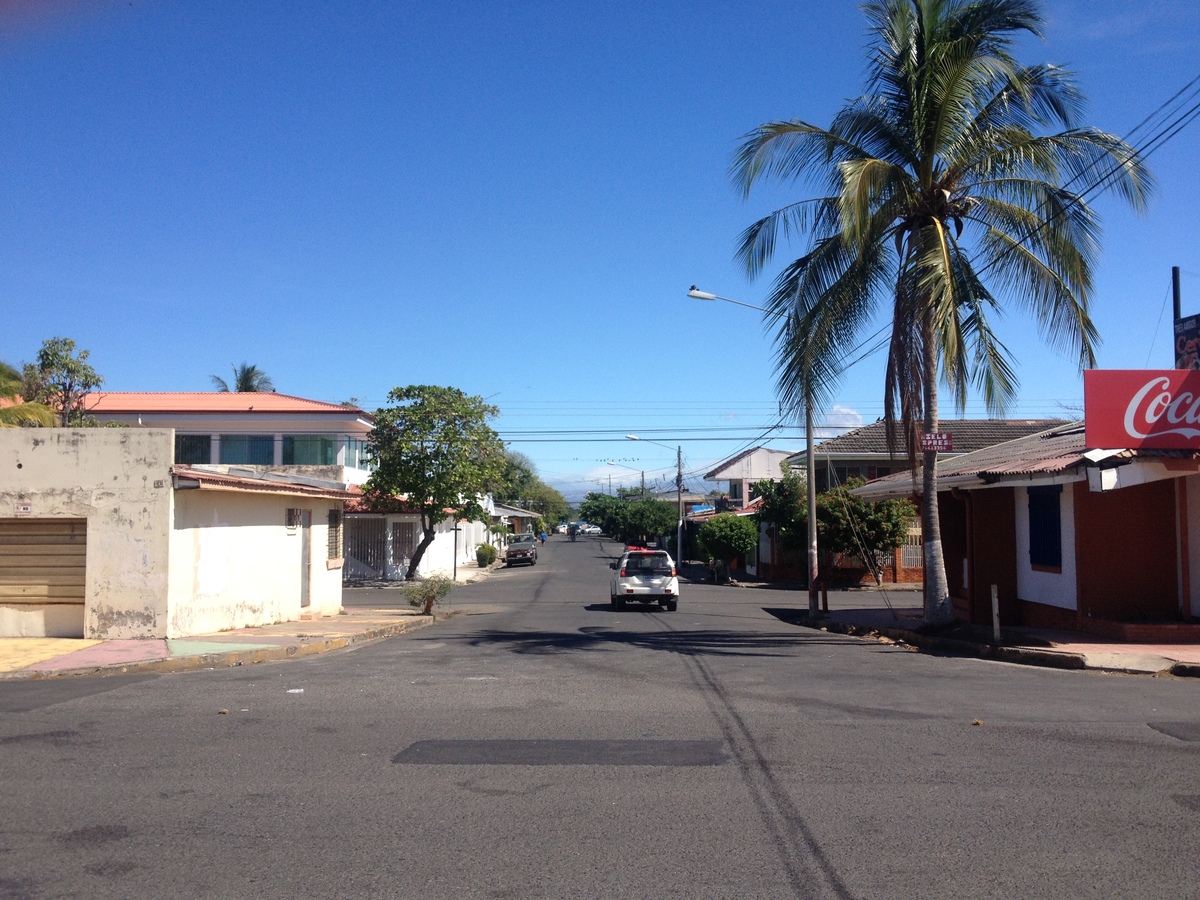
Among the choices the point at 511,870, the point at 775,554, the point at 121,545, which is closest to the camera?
the point at 511,870

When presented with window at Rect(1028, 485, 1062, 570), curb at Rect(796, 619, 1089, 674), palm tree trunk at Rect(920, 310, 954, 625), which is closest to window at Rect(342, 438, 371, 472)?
curb at Rect(796, 619, 1089, 674)

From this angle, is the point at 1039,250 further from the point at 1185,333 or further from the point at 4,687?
the point at 4,687

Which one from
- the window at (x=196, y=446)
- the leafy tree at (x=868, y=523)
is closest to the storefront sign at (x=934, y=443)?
the leafy tree at (x=868, y=523)

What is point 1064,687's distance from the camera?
1127 cm

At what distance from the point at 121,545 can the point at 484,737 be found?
943 cm

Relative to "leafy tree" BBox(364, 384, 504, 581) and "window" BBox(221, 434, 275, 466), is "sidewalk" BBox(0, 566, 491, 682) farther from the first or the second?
"window" BBox(221, 434, 275, 466)

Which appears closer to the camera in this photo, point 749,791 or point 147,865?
point 147,865

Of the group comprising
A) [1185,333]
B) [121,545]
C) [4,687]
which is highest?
[1185,333]

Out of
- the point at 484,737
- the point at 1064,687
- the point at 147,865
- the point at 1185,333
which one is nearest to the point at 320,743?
the point at 484,737

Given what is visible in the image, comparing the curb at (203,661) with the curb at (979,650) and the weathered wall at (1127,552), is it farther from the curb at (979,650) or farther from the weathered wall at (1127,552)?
the weathered wall at (1127,552)

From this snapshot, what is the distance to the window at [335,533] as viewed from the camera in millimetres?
24203

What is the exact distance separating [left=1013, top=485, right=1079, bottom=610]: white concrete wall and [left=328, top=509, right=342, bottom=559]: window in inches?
607

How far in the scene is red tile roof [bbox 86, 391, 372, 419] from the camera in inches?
1594

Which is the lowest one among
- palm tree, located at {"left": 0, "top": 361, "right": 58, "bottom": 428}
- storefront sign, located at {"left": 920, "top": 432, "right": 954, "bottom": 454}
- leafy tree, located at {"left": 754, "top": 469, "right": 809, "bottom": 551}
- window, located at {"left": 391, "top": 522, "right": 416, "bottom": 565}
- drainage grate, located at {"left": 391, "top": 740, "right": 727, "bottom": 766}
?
drainage grate, located at {"left": 391, "top": 740, "right": 727, "bottom": 766}
